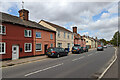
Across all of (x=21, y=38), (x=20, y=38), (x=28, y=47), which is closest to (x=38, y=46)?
(x=28, y=47)

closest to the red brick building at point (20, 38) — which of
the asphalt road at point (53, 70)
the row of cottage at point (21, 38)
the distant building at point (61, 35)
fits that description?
the row of cottage at point (21, 38)

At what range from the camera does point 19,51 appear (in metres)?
Answer: 13.8

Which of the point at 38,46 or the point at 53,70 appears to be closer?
the point at 53,70

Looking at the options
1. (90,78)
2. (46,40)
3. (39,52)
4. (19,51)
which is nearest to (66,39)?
(46,40)

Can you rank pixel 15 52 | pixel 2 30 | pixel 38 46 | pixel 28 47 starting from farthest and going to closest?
1. pixel 38 46
2. pixel 28 47
3. pixel 15 52
4. pixel 2 30

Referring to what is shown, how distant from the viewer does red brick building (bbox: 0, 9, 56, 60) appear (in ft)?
40.2

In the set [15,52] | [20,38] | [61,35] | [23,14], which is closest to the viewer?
[15,52]

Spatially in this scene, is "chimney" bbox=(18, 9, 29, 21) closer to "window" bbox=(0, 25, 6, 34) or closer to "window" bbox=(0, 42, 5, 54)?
"window" bbox=(0, 25, 6, 34)

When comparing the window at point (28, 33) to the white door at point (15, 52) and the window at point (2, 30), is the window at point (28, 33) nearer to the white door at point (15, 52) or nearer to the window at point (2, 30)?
the white door at point (15, 52)

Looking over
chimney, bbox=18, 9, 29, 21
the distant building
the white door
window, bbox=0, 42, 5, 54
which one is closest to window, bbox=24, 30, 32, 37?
the white door

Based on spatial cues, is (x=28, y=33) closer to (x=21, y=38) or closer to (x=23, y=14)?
(x=21, y=38)

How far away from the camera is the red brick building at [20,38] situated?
1224 centimetres

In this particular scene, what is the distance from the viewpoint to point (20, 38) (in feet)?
46.7

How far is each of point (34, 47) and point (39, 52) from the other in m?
1.61
